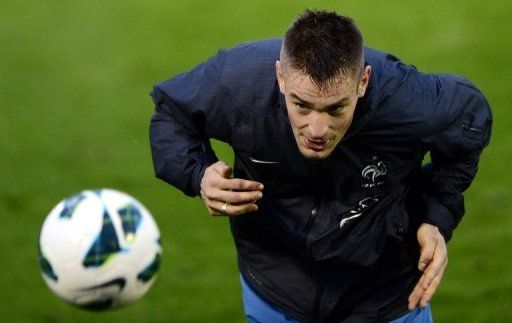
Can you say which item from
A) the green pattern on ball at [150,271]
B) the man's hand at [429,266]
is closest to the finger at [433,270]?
the man's hand at [429,266]

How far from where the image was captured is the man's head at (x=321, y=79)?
14.2 ft

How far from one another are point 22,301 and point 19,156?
2.08 meters

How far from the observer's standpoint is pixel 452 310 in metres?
6.82

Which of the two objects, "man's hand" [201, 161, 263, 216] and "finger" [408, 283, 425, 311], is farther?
"finger" [408, 283, 425, 311]

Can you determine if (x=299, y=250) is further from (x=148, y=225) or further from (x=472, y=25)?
(x=472, y=25)

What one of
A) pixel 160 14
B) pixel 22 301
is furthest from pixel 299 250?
pixel 160 14

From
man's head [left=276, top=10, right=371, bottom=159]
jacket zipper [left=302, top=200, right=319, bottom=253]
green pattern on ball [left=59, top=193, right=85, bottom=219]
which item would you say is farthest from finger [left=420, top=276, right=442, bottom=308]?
green pattern on ball [left=59, top=193, right=85, bottom=219]

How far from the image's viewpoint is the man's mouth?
439 centimetres

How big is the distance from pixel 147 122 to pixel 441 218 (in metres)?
4.70

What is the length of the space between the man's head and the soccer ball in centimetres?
123

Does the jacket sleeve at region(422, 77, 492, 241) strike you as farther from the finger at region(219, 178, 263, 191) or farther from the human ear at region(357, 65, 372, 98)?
the finger at region(219, 178, 263, 191)

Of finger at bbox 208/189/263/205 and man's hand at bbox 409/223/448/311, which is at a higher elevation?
finger at bbox 208/189/263/205

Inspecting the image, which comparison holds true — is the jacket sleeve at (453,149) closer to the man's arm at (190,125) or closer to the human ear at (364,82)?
the human ear at (364,82)

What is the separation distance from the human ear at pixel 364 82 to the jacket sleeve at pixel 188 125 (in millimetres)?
585
